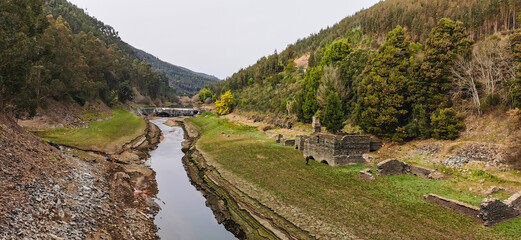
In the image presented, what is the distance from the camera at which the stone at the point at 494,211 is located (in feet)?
45.2

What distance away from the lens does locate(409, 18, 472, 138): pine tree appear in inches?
1078

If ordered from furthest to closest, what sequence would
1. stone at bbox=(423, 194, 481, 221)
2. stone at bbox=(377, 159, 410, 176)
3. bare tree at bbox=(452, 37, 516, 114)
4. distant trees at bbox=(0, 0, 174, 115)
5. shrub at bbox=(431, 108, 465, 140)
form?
shrub at bbox=(431, 108, 465, 140)
bare tree at bbox=(452, 37, 516, 114)
distant trees at bbox=(0, 0, 174, 115)
stone at bbox=(377, 159, 410, 176)
stone at bbox=(423, 194, 481, 221)

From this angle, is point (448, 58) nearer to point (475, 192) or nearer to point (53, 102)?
point (475, 192)

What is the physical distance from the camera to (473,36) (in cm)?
5397

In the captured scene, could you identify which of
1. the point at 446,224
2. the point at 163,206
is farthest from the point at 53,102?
the point at 446,224

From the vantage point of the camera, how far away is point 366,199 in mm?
18031

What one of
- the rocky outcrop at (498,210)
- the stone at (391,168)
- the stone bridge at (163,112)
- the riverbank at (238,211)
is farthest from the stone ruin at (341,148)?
the stone bridge at (163,112)

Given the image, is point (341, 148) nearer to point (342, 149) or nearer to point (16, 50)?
point (342, 149)

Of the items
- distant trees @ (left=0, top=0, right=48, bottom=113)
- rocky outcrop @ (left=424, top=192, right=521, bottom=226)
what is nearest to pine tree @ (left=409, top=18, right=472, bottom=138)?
rocky outcrop @ (left=424, top=192, right=521, bottom=226)

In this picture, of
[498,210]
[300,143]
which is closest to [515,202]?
[498,210]

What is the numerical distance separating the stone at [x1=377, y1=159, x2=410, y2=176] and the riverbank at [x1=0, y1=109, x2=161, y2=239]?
18.1 m

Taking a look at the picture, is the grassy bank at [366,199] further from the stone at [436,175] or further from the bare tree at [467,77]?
the bare tree at [467,77]

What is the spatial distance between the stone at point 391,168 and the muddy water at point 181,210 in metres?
13.6

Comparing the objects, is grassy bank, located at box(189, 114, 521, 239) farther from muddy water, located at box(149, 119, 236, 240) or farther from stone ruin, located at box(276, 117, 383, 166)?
muddy water, located at box(149, 119, 236, 240)
